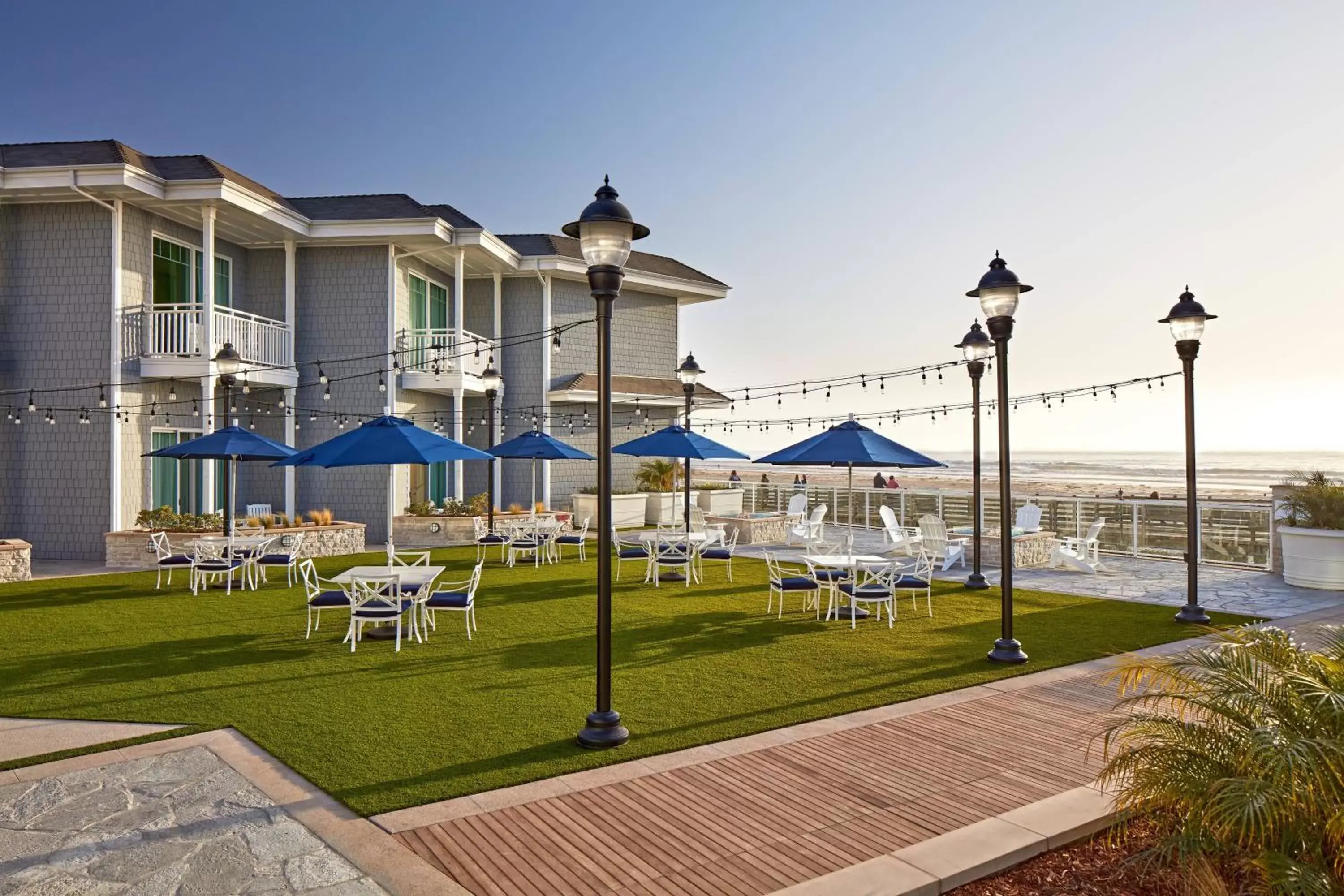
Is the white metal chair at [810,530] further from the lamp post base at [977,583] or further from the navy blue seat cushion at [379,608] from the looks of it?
the navy blue seat cushion at [379,608]

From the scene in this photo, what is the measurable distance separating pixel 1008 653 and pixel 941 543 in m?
7.14

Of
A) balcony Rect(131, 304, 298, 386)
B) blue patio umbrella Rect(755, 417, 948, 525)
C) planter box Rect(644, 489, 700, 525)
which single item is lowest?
planter box Rect(644, 489, 700, 525)

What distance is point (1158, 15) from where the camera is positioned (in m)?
13.9

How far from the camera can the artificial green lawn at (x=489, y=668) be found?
19.0 feet

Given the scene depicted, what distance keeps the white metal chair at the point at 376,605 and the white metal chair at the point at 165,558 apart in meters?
5.18

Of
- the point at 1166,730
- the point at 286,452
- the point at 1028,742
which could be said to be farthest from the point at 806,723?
the point at 286,452

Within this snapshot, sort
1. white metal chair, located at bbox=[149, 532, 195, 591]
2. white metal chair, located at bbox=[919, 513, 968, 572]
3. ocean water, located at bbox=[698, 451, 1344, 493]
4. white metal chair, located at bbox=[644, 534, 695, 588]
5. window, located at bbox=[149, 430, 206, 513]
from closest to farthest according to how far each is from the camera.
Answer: white metal chair, located at bbox=[149, 532, 195, 591], white metal chair, located at bbox=[644, 534, 695, 588], white metal chair, located at bbox=[919, 513, 968, 572], window, located at bbox=[149, 430, 206, 513], ocean water, located at bbox=[698, 451, 1344, 493]

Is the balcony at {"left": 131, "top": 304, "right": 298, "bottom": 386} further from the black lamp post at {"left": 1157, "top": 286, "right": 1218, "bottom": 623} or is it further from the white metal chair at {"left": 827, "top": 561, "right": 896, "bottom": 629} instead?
the black lamp post at {"left": 1157, "top": 286, "right": 1218, "bottom": 623}

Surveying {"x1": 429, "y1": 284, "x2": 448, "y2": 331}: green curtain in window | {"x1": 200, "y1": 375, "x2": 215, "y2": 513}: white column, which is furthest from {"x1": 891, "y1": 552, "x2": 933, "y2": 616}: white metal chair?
{"x1": 429, "y1": 284, "x2": 448, "y2": 331}: green curtain in window

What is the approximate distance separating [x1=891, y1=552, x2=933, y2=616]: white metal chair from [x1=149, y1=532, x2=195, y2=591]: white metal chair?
33.5ft

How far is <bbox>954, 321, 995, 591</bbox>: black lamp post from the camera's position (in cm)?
1270

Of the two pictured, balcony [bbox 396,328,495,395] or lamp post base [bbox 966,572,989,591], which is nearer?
lamp post base [bbox 966,572,989,591]

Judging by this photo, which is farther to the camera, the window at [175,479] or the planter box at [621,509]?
the planter box at [621,509]

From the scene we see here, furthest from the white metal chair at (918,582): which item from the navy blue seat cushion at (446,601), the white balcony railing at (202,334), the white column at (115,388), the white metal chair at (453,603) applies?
the white column at (115,388)
